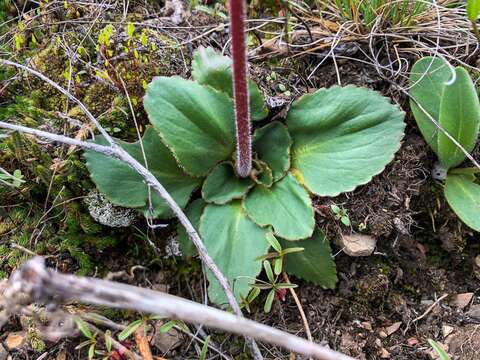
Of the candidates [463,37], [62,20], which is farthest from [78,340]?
[463,37]

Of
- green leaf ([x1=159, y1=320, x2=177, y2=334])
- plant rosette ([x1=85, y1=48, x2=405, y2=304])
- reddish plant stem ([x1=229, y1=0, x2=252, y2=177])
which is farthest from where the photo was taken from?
plant rosette ([x1=85, y1=48, x2=405, y2=304])

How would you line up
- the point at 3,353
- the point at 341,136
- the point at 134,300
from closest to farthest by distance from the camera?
1. the point at 134,300
2. the point at 3,353
3. the point at 341,136

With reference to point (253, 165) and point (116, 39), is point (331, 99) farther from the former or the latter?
point (116, 39)

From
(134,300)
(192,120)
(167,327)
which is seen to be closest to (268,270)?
(167,327)

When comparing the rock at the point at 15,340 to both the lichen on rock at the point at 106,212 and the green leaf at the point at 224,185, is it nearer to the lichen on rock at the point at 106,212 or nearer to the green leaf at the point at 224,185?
the lichen on rock at the point at 106,212

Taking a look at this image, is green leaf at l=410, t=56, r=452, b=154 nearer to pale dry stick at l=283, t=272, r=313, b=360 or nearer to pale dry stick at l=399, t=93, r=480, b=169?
pale dry stick at l=399, t=93, r=480, b=169

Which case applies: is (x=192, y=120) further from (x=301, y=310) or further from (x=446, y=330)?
(x=446, y=330)

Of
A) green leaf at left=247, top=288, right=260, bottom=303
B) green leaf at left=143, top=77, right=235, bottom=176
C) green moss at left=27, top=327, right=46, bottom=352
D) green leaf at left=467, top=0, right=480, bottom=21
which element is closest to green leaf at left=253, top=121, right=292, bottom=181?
green leaf at left=143, top=77, right=235, bottom=176
